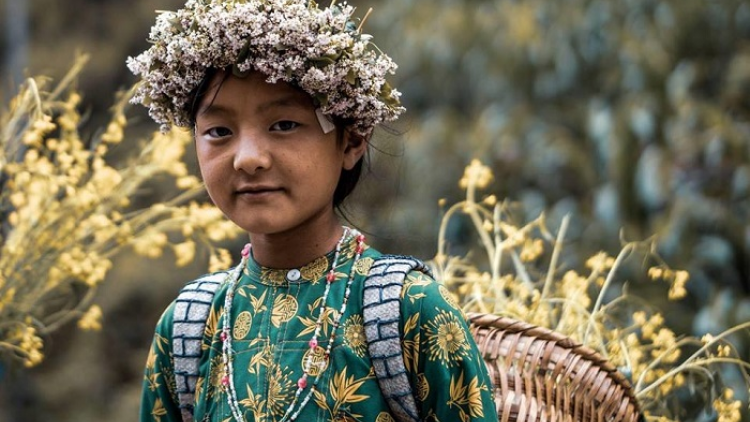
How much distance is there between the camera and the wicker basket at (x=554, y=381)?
2.65 m

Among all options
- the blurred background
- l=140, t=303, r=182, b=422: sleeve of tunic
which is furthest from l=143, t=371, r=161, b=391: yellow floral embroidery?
the blurred background

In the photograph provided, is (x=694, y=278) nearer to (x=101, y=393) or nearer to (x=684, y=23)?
(x=684, y=23)

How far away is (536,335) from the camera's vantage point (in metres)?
2.68

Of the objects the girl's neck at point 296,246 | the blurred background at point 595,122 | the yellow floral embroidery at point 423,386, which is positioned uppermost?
the blurred background at point 595,122

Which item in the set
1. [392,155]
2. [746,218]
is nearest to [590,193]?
[746,218]

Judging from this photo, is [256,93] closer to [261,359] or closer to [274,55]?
[274,55]

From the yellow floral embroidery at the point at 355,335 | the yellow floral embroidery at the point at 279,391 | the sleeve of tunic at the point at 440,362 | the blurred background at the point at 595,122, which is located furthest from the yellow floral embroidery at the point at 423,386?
the blurred background at the point at 595,122

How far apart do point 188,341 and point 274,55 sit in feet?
1.77

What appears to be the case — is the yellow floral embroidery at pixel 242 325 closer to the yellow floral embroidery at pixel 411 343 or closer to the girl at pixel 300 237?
the girl at pixel 300 237

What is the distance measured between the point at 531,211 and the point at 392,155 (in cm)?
248

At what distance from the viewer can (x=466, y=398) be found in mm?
2227

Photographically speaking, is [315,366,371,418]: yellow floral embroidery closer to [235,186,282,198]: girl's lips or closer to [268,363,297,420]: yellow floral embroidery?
[268,363,297,420]: yellow floral embroidery

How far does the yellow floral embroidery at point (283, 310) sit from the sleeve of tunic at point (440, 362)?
0.64 ft

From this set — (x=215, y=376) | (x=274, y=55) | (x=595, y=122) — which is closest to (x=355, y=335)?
(x=215, y=376)
